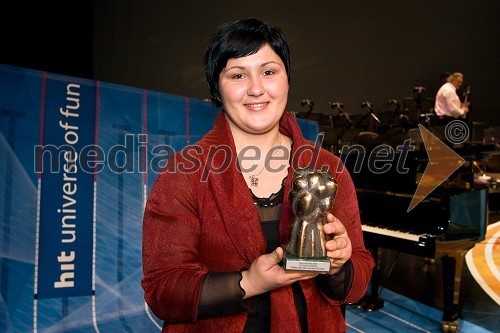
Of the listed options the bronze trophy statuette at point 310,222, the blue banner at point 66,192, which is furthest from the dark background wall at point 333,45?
the bronze trophy statuette at point 310,222

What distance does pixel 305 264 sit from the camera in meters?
0.89

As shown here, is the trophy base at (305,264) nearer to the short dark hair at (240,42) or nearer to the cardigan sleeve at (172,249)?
the cardigan sleeve at (172,249)

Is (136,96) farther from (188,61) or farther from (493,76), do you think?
(493,76)

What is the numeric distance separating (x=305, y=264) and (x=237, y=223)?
0.87 feet

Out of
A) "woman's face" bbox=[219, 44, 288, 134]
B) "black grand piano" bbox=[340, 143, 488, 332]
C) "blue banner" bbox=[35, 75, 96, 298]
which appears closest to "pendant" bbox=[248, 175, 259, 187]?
"woman's face" bbox=[219, 44, 288, 134]

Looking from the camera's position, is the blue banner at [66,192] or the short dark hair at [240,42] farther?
the blue banner at [66,192]

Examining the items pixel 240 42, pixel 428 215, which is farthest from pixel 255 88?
pixel 428 215

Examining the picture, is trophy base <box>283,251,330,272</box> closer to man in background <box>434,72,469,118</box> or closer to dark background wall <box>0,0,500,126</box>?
dark background wall <box>0,0,500,126</box>

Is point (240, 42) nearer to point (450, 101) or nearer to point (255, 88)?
point (255, 88)

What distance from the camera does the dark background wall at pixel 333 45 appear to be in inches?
299

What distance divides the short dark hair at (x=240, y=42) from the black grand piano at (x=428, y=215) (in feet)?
7.57

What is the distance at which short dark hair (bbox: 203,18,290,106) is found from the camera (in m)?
1.12

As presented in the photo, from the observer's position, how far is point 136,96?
9.31 ft

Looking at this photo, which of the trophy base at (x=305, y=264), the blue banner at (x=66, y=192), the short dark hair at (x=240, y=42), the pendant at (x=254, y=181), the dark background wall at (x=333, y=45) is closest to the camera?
the trophy base at (x=305, y=264)
